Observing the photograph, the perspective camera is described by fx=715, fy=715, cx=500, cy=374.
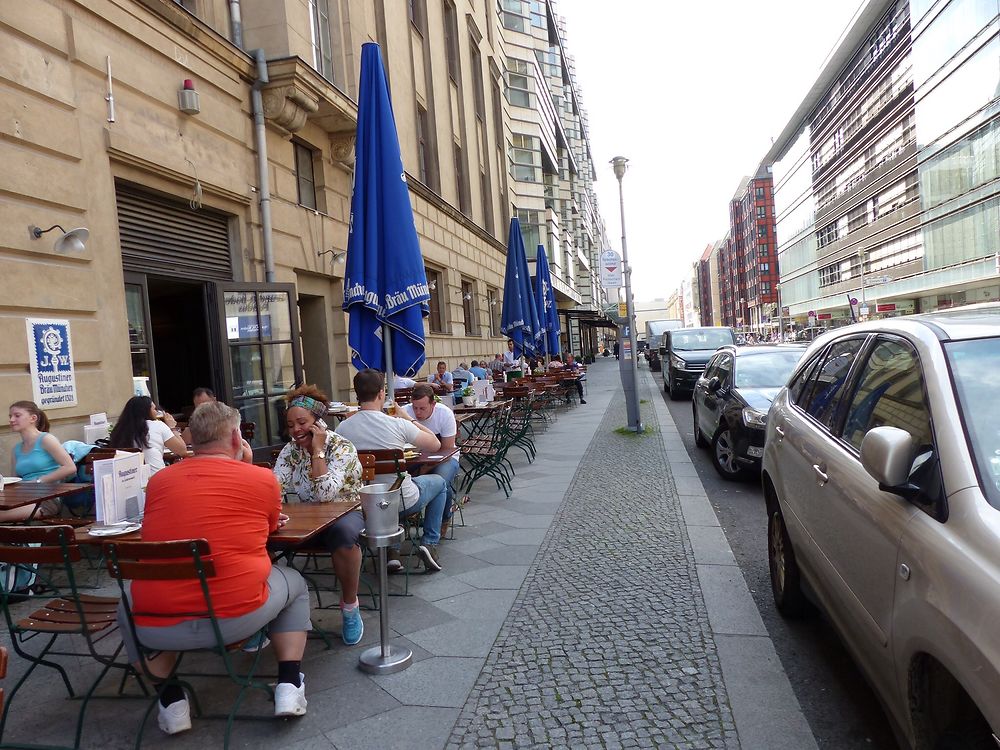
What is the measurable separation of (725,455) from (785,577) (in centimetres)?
427

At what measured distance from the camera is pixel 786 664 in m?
3.50

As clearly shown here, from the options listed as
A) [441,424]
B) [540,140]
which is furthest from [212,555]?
[540,140]

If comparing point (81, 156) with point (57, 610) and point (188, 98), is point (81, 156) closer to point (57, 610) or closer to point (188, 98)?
point (188, 98)

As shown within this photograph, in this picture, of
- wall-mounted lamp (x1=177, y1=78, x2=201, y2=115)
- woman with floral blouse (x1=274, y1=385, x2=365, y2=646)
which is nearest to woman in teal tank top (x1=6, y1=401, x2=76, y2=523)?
woman with floral blouse (x1=274, y1=385, x2=365, y2=646)

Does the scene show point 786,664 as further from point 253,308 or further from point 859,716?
point 253,308

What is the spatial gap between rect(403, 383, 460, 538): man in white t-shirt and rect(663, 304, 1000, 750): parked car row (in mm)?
2771

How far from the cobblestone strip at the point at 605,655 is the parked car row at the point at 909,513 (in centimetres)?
69

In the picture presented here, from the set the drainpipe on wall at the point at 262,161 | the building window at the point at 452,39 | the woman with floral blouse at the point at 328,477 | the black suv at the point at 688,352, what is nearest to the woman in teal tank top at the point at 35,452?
the woman with floral blouse at the point at 328,477

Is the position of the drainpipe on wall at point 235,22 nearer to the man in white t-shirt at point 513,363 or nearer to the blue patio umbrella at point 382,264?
the blue patio umbrella at point 382,264

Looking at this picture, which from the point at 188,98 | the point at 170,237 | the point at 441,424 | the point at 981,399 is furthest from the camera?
the point at 170,237

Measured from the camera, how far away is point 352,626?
3.87 meters

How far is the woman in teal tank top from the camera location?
17.5 feet

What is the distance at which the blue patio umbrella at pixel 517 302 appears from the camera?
1585 centimetres

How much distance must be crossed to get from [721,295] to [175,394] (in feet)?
534
